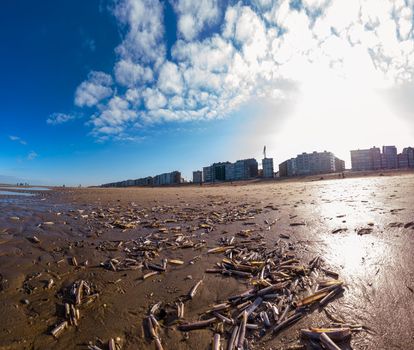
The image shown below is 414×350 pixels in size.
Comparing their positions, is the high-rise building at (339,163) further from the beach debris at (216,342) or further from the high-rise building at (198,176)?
the beach debris at (216,342)

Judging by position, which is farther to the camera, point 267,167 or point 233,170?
point 233,170

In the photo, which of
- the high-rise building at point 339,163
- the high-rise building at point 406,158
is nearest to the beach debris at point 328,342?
the high-rise building at point 406,158

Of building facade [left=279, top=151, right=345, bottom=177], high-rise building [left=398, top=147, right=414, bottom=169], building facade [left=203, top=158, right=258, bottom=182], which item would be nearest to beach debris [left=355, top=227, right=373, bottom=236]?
building facade [left=203, top=158, right=258, bottom=182]

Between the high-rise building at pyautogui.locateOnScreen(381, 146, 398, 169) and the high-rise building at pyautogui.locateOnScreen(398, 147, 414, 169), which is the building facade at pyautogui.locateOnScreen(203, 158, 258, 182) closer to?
the high-rise building at pyautogui.locateOnScreen(381, 146, 398, 169)

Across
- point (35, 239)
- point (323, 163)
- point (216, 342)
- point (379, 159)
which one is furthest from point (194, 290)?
point (379, 159)

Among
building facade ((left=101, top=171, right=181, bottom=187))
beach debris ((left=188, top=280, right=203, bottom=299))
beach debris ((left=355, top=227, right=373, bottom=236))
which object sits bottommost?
beach debris ((left=188, top=280, right=203, bottom=299))

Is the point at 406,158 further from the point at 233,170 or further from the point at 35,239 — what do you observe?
the point at 35,239

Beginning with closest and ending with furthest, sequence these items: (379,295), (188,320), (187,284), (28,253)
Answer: (188,320)
(379,295)
(187,284)
(28,253)

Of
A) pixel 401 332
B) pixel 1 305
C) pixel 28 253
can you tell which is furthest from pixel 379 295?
pixel 28 253

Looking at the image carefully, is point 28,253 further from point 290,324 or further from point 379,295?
point 379,295

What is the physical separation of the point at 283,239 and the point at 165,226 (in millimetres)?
4669

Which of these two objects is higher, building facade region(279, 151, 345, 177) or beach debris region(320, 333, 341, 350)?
building facade region(279, 151, 345, 177)

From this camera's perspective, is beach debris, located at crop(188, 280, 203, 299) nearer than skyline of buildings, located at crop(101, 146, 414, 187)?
Yes

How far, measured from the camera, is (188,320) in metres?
3.50
